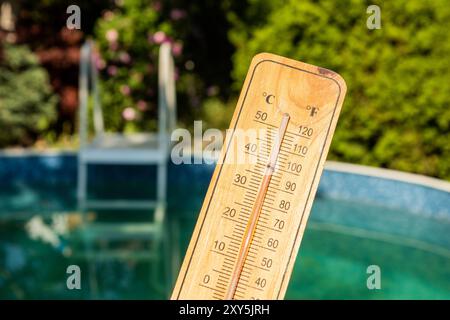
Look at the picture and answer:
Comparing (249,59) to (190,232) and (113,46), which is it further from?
(190,232)

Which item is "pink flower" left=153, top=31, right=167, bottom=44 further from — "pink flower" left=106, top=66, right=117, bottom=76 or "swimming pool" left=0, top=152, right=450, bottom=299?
"swimming pool" left=0, top=152, right=450, bottom=299

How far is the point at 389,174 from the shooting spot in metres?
8.56

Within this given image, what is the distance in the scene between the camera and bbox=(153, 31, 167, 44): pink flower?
35.2ft

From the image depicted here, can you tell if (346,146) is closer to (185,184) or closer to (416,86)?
(416,86)

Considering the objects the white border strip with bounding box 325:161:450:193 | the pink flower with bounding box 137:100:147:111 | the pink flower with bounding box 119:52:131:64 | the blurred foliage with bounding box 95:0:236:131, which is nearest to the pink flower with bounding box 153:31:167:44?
the blurred foliage with bounding box 95:0:236:131

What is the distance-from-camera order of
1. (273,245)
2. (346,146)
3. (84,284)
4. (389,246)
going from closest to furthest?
(273,245) → (84,284) → (389,246) → (346,146)

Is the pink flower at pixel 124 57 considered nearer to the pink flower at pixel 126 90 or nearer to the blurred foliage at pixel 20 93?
the pink flower at pixel 126 90

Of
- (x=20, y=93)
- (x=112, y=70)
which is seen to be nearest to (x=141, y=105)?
(x=112, y=70)

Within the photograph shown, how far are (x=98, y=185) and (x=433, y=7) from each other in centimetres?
498

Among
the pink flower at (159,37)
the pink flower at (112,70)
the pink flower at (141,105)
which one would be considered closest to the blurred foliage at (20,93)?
the pink flower at (112,70)

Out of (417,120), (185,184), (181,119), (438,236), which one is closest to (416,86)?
(417,120)

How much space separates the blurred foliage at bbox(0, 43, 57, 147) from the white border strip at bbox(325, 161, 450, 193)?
174 inches

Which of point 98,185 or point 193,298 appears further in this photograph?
point 98,185

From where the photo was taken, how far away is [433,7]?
27.2ft
